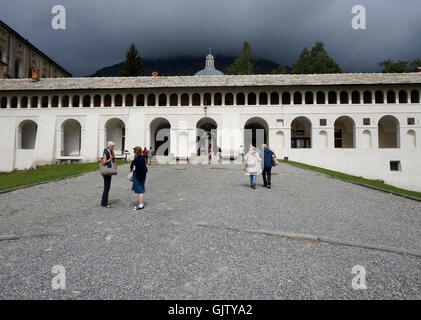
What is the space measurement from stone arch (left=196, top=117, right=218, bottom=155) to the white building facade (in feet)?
0.86

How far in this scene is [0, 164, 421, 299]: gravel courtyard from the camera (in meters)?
3.11

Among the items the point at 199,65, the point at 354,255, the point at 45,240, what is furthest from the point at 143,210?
the point at 199,65

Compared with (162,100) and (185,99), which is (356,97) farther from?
(162,100)

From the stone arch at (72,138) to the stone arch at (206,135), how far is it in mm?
16892

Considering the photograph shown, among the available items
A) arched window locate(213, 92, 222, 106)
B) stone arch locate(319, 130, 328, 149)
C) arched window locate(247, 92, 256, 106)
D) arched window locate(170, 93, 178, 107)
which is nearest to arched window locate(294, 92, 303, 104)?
stone arch locate(319, 130, 328, 149)

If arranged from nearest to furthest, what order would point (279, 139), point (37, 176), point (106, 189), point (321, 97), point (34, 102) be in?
point (106, 189) < point (37, 176) < point (321, 97) < point (279, 139) < point (34, 102)

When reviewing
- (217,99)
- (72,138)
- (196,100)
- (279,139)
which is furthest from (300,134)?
(72,138)

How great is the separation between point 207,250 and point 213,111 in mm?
25265

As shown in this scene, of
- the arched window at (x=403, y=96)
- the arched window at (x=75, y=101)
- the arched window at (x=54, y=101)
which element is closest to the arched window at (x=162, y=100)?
the arched window at (x=75, y=101)

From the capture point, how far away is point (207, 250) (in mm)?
4191

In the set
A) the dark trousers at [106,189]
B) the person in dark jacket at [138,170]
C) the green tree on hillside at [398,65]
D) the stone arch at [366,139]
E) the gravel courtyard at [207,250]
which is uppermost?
the green tree on hillside at [398,65]

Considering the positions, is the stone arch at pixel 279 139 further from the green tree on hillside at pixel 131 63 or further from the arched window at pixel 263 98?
the green tree on hillside at pixel 131 63

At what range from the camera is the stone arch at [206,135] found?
2976cm

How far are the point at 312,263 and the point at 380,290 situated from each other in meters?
0.93
